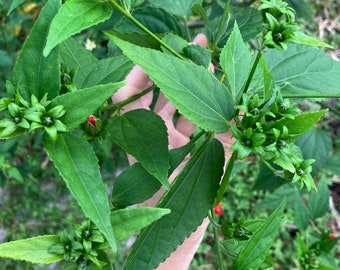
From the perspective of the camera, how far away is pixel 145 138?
2.93 feet

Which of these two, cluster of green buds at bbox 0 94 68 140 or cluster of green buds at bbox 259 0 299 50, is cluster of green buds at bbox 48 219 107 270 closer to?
cluster of green buds at bbox 0 94 68 140

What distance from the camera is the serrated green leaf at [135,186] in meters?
0.91

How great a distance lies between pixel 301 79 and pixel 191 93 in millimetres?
324

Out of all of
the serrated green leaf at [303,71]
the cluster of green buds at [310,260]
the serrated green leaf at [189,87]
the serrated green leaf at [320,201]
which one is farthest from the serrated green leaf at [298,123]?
the serrated green leaf at [320,201]

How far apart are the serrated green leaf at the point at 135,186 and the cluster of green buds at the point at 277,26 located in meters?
0.37

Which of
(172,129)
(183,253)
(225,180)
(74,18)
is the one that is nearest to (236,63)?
(225,180)

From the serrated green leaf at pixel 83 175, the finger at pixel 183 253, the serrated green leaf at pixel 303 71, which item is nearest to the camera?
the serrated green leaf at pixel 83 175

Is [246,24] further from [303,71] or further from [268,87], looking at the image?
[268,87]

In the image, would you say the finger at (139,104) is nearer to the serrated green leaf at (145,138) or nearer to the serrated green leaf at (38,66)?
the serrated green leaf at (145,138)

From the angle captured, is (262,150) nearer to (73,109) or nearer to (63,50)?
(73,109)

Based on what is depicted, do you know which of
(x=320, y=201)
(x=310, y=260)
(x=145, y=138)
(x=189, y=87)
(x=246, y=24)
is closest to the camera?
(x=189, y=87)

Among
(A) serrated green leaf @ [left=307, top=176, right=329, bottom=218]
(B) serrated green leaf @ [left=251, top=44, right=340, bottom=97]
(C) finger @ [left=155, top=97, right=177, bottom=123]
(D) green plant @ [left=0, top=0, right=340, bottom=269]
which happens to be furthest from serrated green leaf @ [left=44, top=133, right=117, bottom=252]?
(A) serrated green leaf @ [left=307, top=176, right=329, bottom=218]

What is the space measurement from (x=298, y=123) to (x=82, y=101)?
13.9 inches

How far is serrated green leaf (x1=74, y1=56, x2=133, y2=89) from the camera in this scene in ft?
2.78
